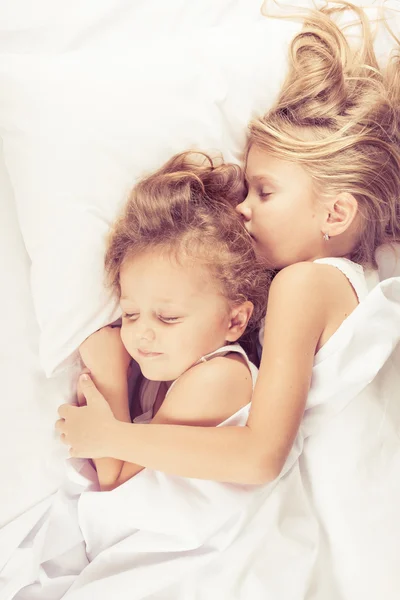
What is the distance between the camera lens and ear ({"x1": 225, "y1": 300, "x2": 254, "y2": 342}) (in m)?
1.08

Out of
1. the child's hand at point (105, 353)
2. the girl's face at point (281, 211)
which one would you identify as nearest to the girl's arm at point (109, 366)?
the child's hand at point (105, 353)

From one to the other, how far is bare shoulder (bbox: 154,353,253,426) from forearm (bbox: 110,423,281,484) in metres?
0.03

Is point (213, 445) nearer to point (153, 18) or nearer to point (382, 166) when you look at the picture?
point (382, 166)

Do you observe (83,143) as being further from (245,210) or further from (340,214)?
(340,214)

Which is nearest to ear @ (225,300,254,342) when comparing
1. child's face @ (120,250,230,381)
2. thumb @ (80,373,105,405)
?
child's face @ (120,250,230,381)

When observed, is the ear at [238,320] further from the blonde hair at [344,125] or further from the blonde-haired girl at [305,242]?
the blonde hair at [344,125]

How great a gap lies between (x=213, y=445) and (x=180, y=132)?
0.50 meters

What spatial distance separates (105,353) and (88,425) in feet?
0.39

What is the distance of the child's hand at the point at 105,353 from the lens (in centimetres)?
110

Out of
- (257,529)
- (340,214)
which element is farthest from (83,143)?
(257,529)

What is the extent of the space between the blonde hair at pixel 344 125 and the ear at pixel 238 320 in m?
0.21

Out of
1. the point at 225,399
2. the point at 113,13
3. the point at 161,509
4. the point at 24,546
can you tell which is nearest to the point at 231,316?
the point at 225,399

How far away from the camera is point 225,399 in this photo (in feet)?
3.38

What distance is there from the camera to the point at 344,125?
3.56ft
